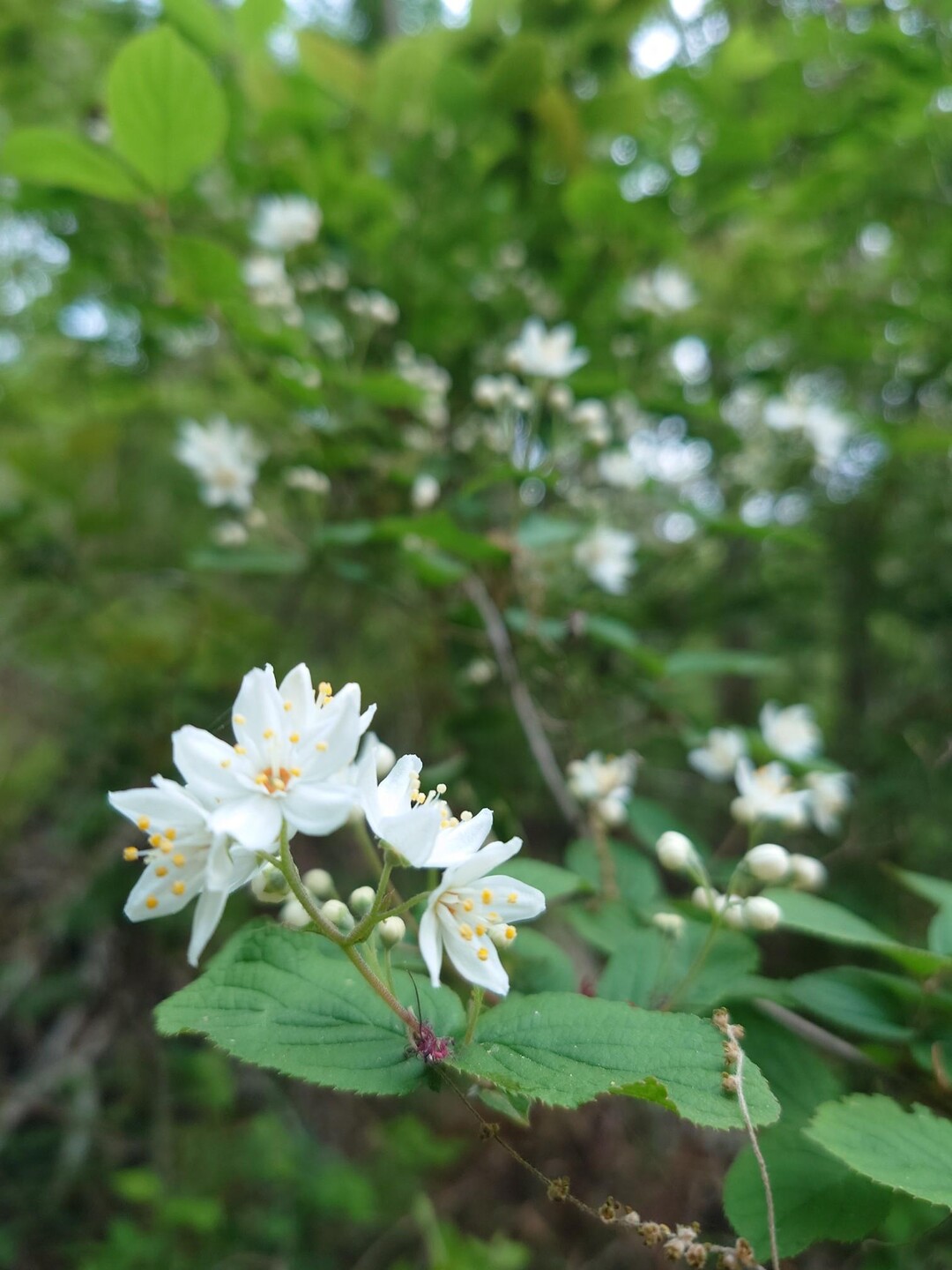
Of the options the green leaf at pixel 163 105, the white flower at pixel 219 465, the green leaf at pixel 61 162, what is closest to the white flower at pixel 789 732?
the white flower at pixel 219 465

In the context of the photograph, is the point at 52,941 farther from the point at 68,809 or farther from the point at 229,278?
the point at 229,278

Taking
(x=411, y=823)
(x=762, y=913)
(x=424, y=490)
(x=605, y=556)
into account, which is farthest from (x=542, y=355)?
(x=411, y=823)

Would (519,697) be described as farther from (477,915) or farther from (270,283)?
(270,283)

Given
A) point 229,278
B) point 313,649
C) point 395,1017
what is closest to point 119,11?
point 229,278

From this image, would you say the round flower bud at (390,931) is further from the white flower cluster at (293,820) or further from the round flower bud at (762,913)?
the round flower bud at (762,913)

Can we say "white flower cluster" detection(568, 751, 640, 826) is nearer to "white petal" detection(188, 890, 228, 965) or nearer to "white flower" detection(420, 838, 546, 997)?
"white flower" detection(420, 838, 546, 997)

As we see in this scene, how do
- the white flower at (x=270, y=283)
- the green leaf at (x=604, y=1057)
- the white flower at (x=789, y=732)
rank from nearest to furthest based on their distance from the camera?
1. the green leaf at (x=604, y=1057)
2. the white flower at (x=789, y=732)
3. the white flower at (x=270, y=283)
